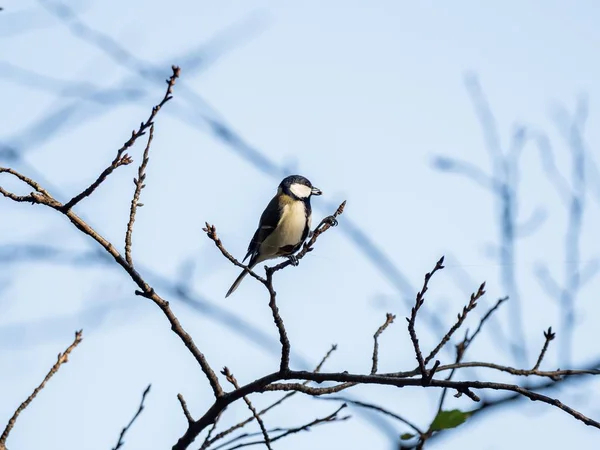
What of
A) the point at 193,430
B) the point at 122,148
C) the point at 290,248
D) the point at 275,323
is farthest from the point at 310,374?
the point at 290,248

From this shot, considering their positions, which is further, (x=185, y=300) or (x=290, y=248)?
(x=290, y=248)

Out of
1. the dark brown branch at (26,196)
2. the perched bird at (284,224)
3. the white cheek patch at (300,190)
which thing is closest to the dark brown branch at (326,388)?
the dark brown branch at (26,196)

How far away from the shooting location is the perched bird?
5.35 metres

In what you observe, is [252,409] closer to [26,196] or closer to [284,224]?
[26,196]

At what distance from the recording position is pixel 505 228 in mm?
2764

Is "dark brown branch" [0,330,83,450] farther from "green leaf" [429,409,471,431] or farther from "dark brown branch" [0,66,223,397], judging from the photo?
"green leaf" [429,409,471,431]

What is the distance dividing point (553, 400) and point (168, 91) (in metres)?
1.56

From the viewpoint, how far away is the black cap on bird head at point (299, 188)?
5.62 metres

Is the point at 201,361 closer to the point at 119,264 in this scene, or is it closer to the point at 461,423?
the point at 119,264

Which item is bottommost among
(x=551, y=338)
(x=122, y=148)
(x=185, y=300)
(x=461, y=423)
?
(x=461, y=423)

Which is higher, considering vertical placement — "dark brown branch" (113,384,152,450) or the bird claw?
the bird claw

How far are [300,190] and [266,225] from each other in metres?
0.38

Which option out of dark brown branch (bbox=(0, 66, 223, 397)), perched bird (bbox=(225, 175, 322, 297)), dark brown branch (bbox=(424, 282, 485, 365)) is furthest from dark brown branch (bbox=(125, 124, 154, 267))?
perched bird (bbox=(225, 175, 322, 297))

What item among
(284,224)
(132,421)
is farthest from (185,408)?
(284,224)
